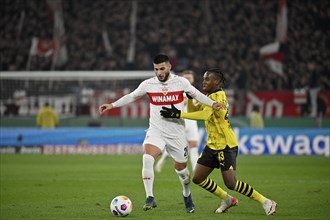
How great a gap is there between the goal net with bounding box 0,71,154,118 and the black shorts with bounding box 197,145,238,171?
1781cm

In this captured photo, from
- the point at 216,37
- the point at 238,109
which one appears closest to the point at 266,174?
the point at 238,109

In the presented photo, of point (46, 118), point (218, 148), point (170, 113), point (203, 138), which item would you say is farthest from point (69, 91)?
point (218, 148)

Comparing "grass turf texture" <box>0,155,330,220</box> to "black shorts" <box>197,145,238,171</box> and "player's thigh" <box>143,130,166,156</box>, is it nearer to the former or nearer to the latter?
"black shorts" <box>197,145,238,171</box>

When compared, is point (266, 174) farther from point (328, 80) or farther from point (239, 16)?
point (239, 16)

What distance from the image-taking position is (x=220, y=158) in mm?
10008

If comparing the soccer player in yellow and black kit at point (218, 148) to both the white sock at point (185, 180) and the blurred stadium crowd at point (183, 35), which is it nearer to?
the white sock at point (185, 180)

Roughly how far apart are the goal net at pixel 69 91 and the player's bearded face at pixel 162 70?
57.0ft

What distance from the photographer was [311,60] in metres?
29.6

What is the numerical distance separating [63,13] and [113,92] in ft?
24.7

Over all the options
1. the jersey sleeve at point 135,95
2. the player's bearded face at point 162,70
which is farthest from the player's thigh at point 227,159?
the jersey sleeve at point 135,95

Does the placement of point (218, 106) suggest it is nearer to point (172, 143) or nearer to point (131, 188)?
point (172, 143)

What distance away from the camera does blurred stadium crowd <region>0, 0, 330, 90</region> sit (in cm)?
2981

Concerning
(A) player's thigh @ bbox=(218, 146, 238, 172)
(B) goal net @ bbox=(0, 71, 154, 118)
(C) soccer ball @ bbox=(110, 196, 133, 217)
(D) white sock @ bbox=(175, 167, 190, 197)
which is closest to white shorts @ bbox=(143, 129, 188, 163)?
(D) white sock @ bbox=(175, 167, 190, 197)

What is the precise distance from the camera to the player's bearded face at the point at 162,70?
1038 centimetres
